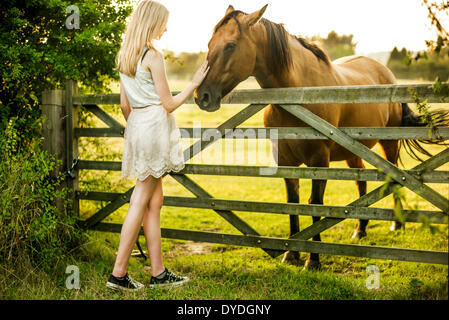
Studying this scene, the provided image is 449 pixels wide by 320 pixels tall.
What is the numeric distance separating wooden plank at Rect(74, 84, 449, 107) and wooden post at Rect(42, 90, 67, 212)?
4.92 ft

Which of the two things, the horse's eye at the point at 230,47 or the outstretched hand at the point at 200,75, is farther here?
the horse's eye at the point at 230,47

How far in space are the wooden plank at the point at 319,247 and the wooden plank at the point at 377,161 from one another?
408 millimetres

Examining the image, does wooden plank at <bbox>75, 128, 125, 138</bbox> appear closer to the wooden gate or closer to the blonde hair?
the wooden gate

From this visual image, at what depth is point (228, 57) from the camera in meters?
3.39

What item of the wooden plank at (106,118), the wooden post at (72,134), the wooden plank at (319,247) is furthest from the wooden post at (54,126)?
the wooden plank at (319,247)

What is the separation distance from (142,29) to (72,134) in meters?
1.93

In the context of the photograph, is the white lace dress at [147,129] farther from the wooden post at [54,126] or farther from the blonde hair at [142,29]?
the wooden post at [54,126]

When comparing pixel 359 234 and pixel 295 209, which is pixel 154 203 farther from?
pixel 359 234

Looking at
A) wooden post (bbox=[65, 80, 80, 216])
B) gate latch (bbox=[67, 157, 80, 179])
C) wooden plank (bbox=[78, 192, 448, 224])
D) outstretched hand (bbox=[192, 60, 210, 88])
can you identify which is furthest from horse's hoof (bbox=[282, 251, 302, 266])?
gate latch (bbox=[67, 157, 80, 179])

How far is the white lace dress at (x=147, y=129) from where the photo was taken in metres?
2.96
